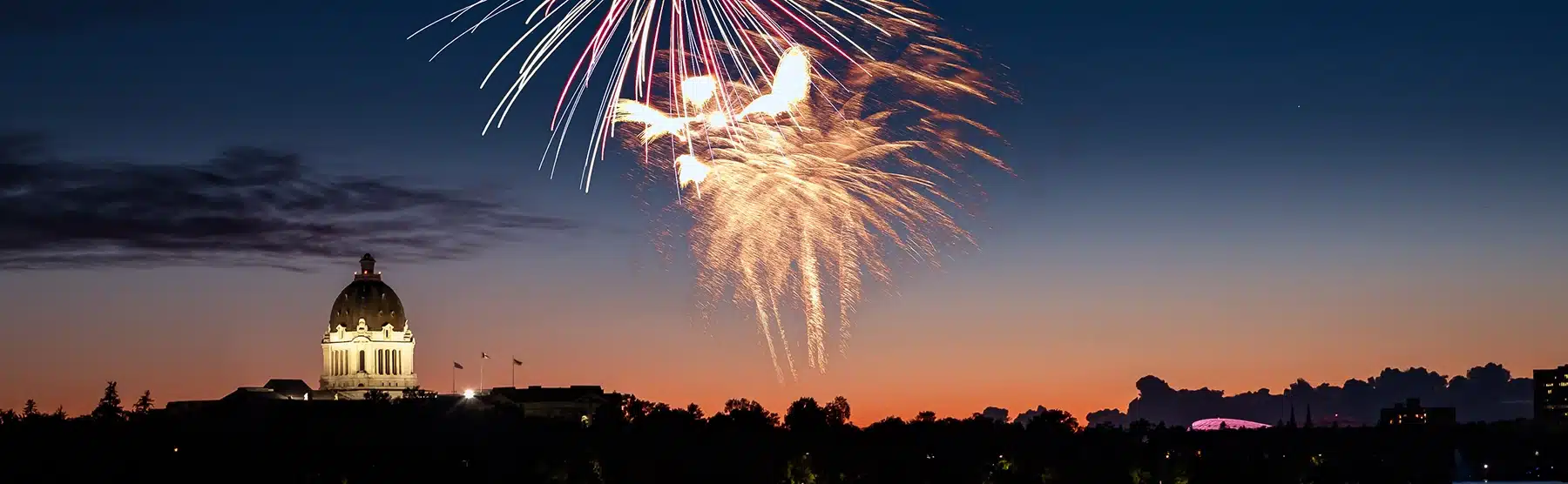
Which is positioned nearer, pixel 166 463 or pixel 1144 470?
pixel 166 463

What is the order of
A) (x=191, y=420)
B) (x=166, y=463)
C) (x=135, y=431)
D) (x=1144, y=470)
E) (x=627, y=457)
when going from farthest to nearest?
(x=1144, y=470), (x=191, y=420), (x=627, y=457), (x=135, y=431), (x=166, y=463)

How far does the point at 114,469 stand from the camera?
375 feet

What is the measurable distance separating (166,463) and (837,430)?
76258 mm

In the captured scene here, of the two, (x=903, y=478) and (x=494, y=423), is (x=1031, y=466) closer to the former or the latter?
(x=903, y=478)

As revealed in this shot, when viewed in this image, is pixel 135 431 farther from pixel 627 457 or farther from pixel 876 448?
pixel 876 448

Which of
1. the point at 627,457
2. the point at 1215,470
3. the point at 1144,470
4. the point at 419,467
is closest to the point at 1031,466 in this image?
the point at 1144,470

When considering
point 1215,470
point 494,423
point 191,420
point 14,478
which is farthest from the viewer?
point 1215,470

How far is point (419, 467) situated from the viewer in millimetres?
124188

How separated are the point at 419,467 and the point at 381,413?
144 feet

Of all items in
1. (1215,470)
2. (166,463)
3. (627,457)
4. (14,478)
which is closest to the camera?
(14,478)

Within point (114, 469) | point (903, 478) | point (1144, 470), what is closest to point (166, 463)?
point (114, 469)

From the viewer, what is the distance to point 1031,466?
171500 millimetres

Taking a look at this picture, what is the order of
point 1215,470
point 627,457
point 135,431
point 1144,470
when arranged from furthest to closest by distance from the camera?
point 1215,470, point 1144,470, point 627,457, point 135,431

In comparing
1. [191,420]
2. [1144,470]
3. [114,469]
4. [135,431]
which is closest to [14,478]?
[114,469]
